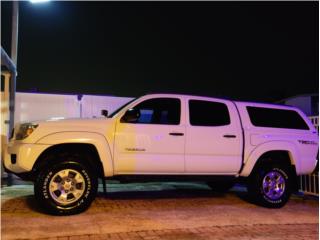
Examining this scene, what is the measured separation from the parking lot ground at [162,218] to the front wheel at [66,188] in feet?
0.60

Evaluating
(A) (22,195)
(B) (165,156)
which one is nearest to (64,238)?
(B) (165,156)

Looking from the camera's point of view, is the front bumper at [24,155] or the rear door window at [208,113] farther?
the rear door window at [208,113]

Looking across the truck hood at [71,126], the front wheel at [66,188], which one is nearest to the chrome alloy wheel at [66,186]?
the front wheel at [66,188]

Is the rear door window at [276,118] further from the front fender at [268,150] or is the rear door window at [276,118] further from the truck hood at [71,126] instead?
the truck hood at [71,126]

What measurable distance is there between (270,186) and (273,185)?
8 cm

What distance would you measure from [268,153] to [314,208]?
144cm

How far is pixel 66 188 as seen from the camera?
274 inches

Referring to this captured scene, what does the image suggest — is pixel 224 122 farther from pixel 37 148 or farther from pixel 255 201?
pixel 37 148

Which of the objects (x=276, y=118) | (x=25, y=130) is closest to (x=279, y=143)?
(x=276, y=118)

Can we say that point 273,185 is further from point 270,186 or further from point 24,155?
point 24,155

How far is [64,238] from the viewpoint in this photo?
568cm

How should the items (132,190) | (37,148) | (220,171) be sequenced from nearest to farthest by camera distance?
(37,148) < (220,171) < (132,190)

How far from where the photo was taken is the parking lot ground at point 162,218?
19.7ft

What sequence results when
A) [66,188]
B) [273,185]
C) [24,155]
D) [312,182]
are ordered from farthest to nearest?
[312,182] < [273,185] < [66,188] < [24,155]
